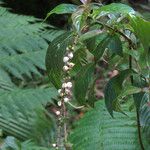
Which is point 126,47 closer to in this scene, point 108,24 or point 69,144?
point 108,24

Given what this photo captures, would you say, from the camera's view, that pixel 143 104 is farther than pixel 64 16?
No

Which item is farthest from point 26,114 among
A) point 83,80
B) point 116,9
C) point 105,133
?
point 116,9

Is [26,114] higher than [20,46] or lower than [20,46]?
lower

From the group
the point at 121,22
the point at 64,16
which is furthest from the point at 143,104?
the point at 64,16

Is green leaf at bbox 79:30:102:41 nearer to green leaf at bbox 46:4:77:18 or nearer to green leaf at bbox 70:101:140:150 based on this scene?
green leaf at bbox 46:4:77:18

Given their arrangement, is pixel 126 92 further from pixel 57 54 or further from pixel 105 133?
pixel 105 133

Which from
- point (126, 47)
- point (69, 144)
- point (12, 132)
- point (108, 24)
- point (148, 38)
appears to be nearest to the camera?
point (148, 38)
